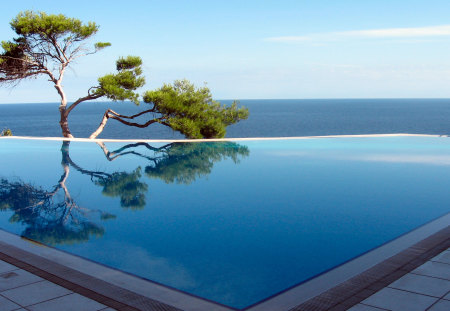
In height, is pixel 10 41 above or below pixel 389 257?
above

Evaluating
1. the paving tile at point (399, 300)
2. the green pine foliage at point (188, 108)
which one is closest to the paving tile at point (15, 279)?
the paving tile at point (399, 300)

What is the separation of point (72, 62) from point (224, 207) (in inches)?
568

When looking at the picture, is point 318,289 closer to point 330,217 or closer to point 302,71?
point 330,217

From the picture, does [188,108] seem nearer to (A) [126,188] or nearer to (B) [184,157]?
(B) [184,157]

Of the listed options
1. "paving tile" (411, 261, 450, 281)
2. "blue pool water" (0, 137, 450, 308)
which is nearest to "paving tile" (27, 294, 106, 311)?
"blue pool water" (0, 137, 450, 308)

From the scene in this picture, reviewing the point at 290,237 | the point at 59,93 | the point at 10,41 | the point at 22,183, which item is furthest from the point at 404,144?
the point at 10,41

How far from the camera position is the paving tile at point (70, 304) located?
2.96m

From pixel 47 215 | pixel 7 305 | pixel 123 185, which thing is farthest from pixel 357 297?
pixel 123 185

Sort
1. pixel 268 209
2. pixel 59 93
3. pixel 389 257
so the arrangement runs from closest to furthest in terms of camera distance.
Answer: pixel 389 257 < pixel 268 209 < pixel 59 93

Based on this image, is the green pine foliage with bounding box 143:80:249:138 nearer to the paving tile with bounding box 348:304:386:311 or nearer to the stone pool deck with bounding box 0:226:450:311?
the stone pool deck with bounding box 0:226:450:311

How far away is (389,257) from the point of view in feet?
13.0

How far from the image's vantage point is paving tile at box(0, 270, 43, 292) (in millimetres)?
3314

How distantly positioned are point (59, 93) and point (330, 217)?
1559 centimetres

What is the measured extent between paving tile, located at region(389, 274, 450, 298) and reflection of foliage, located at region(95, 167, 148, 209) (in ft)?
12.6
